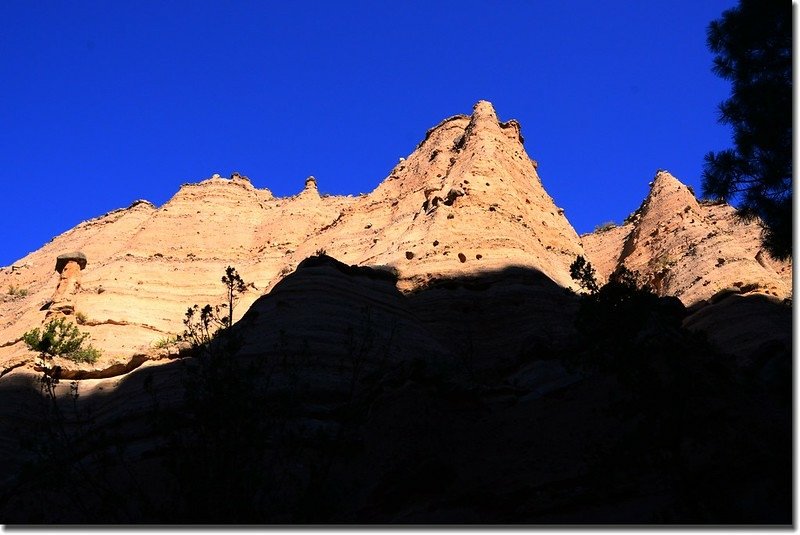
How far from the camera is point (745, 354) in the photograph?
16.4 m

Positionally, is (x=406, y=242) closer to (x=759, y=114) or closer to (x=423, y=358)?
(x=423, y=358)

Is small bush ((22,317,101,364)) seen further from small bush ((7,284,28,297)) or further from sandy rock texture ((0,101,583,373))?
small bush ((7,284,28,297))

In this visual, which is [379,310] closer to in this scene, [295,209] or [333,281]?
[333,281]

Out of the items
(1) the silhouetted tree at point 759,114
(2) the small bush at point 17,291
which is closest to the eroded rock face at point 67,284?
(2) the small bush at point 17,291

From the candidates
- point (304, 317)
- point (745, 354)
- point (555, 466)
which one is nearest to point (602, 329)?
point (555, 466)

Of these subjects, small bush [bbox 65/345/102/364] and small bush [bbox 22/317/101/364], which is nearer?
small bush [bbox 22/317/101/364]

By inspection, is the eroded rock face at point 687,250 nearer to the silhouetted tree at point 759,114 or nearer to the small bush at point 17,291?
the silhouetted tree at point 759,114

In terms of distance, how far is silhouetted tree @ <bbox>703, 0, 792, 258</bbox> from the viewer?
1291cm

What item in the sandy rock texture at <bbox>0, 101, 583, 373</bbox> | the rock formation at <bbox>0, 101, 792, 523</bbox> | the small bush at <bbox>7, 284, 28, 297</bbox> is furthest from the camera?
the small bush at <bbox>7, 284, 28, 297</bbox>

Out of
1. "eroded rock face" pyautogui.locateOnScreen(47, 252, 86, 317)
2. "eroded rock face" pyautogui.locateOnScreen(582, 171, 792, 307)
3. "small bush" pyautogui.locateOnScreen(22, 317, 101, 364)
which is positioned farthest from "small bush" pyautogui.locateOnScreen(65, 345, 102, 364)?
"eroded rock face" pyautogui.locateOnScreen(582, 171, 792, 307)

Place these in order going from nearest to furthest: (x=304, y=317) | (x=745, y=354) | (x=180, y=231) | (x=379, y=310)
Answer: (x=745, y=354) → (x=304, y=317) → (x=379, y=310) → (x=180, y=231)

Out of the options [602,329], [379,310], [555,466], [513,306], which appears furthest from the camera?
[513,306]

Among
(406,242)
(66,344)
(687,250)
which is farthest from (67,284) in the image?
(687,250)

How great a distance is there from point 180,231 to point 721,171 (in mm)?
33549
